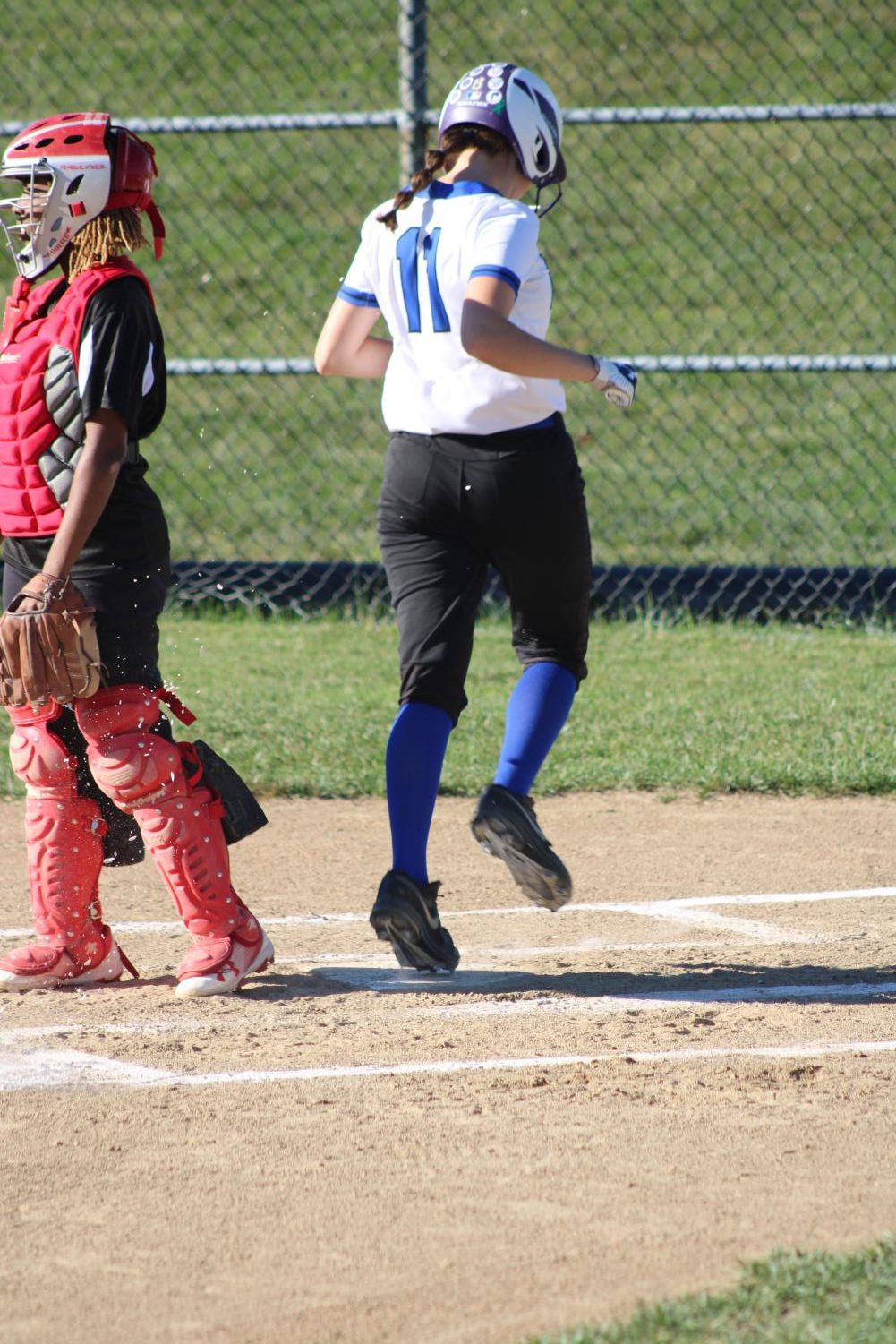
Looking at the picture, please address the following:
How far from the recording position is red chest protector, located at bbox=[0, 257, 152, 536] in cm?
374

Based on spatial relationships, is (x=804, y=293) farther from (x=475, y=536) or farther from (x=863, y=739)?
(x=475, y=536)

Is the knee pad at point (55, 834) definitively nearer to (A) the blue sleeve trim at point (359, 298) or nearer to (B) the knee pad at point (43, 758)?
(B) the knee pad at point (43, 758)

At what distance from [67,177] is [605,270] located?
11066 mm

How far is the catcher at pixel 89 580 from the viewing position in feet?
12.1

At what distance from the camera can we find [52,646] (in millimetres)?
3656

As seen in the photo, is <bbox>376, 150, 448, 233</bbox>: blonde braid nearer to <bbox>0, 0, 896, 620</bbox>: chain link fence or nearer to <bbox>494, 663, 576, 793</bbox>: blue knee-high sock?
<bbox>494, 663, 576, 793</bbox>: blue knee-high sock

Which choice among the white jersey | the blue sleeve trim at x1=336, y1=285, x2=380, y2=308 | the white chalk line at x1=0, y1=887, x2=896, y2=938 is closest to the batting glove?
the white jersey

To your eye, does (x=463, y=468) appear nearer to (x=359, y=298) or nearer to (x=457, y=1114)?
(x=359, y=298)

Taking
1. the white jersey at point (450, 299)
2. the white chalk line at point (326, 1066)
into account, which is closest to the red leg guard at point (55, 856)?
the white chalk line at point (326, 1066)

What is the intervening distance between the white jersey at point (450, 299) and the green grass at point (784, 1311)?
2.10m

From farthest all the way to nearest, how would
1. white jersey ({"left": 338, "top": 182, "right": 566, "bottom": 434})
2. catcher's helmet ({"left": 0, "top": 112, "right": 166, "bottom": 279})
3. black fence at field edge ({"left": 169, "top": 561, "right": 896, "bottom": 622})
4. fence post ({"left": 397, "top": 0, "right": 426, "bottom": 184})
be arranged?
1. black fence at field edge ({"left": 169, "top": 561, "right": 896, "bottom": 622})
2. fence post ({"left": 397, "top": 0, "right": 426, "bottom": 184})
3. white jersey ({"left": 338, "top": 182, "right": 566, "bottom": 434})
4. catcher's helmet ({"left": 0, "top": 112, "right": 166, "bottom": 279})

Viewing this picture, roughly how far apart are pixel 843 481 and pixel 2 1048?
30.2 ft

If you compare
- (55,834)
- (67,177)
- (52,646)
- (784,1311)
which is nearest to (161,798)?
(55,834)

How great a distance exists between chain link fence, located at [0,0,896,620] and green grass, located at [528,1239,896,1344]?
643 cm
